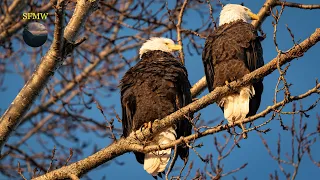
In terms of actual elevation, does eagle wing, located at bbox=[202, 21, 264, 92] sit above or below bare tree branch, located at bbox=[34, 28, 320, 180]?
above

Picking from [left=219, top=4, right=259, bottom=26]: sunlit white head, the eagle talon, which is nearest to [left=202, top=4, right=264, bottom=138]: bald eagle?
[left=219, top=4, right=259, bottom=26]: sunlit white head

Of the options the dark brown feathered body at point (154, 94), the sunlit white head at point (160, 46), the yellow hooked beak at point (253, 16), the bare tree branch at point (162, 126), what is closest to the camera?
the bare tree branch at point (162, 126)

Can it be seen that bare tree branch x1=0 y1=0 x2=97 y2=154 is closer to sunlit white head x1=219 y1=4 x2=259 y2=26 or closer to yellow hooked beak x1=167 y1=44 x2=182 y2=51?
yellow hooked beak x1=167 y1=44 x2=182 y2=51

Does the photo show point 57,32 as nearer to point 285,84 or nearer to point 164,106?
point 164,106

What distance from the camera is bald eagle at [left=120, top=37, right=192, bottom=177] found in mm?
5398

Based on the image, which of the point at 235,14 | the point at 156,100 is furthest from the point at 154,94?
the point at 235,14

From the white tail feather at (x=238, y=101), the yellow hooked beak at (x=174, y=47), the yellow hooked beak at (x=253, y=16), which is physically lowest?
the white tail feather at (x=238, y=101)

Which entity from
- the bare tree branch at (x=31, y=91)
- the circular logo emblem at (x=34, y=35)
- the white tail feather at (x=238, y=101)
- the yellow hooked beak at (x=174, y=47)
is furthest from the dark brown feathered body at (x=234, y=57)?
the circular logo emblem at (x=34, y=35)

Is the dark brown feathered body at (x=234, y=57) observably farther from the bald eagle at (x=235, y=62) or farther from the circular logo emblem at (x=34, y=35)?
the circular logo emblem at (x=34, y=35)

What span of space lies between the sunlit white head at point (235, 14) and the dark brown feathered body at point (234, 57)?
0.41 m

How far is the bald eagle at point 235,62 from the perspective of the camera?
18.4 feet

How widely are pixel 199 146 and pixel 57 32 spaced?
140 cm

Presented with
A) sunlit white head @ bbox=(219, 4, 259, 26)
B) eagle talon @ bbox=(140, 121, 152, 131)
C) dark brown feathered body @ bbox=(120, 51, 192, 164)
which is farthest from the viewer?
sunlit white head @ bbox=(219, 4, 259, 26)

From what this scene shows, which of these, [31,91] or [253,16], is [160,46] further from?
[31,91]
